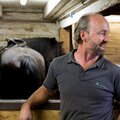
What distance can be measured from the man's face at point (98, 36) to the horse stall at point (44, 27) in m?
1.59

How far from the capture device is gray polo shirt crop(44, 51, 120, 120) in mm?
1691

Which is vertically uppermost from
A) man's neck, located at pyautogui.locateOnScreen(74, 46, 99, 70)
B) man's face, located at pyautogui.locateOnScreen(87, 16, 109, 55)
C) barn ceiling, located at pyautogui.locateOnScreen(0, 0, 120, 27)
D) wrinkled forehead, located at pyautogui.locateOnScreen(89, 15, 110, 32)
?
barn ceiling, located at pyautogui.locateOnScreen(0, 0, 120, 27)

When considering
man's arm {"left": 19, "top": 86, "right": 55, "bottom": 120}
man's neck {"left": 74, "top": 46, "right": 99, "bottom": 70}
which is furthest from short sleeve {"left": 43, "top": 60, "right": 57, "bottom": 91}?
man's neck {"left": 74, "top": 46, "right": 99, "bottom": 70}

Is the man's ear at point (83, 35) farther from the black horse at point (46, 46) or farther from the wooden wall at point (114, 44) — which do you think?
the black horse at point (46, 46)

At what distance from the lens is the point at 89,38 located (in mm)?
1745

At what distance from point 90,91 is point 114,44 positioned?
415cm

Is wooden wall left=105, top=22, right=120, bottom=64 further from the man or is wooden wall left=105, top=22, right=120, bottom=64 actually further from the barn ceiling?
the man

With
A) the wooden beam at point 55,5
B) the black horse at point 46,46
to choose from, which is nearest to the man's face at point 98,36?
the wooden beam at point 55,5

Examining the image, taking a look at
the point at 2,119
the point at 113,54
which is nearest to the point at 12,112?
the point at 2,119

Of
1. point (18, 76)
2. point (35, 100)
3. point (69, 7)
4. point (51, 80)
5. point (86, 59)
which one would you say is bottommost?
point (18, 76)

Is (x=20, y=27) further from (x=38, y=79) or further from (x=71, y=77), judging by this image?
(x=71, y=77)

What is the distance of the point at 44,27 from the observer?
817 cm

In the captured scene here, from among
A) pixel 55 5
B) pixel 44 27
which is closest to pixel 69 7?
pixel 55 5

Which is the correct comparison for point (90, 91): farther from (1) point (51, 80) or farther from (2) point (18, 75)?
(2) point (18, 75)
